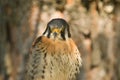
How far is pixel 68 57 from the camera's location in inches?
191

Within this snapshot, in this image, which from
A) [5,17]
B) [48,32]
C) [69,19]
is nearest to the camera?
[48,32]

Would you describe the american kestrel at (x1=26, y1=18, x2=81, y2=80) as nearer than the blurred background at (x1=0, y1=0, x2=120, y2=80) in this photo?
Yes

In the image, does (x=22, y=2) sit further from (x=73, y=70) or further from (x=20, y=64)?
(x=73, y=70)

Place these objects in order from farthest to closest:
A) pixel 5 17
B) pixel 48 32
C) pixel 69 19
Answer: pixel 5 17
pixel 69 19
pixel 48 32

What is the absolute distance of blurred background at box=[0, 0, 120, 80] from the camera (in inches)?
275

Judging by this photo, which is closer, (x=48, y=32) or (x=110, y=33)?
(x=48, y=32)

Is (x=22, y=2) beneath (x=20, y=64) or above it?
above

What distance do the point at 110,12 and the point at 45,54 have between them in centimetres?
242

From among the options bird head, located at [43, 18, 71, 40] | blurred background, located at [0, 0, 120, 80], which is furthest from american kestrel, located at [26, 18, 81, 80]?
blurred background, located at [0, 0, 120, 80]

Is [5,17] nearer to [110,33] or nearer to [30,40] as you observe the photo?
[30,40]

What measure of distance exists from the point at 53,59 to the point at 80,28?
2.18 m

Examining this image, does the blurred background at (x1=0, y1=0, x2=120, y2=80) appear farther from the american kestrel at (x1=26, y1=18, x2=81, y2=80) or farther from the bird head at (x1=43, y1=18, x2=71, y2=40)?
the bird head at (x1=43, y1=18, x2=71, y2=40)

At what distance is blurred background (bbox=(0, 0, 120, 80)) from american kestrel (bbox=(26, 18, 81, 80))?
202 centimetres

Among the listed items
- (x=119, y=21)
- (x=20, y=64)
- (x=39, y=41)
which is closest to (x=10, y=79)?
(x=20, y=64)
